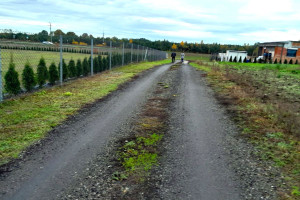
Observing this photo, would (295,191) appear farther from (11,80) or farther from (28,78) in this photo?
(28,78)

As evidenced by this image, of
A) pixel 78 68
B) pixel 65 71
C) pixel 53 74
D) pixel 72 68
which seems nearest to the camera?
pixel 53 74

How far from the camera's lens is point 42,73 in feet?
35.2

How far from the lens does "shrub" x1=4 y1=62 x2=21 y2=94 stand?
868 centimetres

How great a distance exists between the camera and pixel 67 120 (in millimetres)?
6504

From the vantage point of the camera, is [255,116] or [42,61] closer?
[255,116]

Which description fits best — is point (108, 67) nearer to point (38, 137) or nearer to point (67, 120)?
point (67, 120)

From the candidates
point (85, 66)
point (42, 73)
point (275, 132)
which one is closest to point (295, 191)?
point (275, 132)

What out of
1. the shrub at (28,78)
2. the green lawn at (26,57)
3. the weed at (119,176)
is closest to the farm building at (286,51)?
the green lawn at (26,57)

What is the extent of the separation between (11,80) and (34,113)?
8.83 ft

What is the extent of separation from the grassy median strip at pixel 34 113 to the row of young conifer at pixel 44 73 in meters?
0.47

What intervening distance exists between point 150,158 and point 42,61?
27.4ft

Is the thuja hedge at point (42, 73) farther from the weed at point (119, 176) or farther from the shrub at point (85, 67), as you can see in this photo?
the weed at point (119, 176)

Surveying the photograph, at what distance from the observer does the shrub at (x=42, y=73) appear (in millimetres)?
10625

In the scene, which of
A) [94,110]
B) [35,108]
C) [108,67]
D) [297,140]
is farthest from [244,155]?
[108,67]
